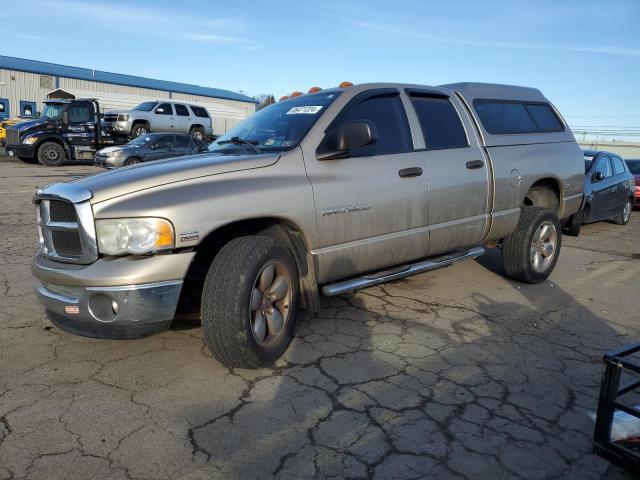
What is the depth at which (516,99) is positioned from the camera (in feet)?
18.6

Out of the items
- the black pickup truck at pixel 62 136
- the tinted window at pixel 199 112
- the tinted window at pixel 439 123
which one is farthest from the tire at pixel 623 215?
the tinted window at pixel 199 112

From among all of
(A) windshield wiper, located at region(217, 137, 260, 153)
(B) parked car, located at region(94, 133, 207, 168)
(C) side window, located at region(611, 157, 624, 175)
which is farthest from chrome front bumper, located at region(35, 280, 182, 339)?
(B) parked car, located at region(94, 133, 207, 168)

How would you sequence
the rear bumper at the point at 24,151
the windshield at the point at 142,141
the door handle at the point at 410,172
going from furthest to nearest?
1. the rear bumper at the point at 24,151
2. the windshield at the point at 142,141
3. the door handle at the point at 410,172

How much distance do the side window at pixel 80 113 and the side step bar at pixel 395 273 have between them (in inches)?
664

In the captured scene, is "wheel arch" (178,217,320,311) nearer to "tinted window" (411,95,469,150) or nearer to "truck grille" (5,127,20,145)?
"tinted window" (411,95,469,150)

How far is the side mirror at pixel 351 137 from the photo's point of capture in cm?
353

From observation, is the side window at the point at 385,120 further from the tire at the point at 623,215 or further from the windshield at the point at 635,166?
the windshield at the point at 635,166

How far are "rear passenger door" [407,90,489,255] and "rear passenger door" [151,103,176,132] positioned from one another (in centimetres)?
1940

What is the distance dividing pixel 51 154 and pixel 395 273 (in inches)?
680

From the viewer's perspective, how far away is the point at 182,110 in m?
23.6

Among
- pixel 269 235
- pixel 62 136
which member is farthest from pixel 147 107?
pixel 269 235

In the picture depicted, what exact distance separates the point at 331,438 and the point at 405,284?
2.95 meters

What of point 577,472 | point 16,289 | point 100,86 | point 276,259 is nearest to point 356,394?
point 276,259

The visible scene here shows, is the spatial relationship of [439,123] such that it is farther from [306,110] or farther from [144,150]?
[144,150]
